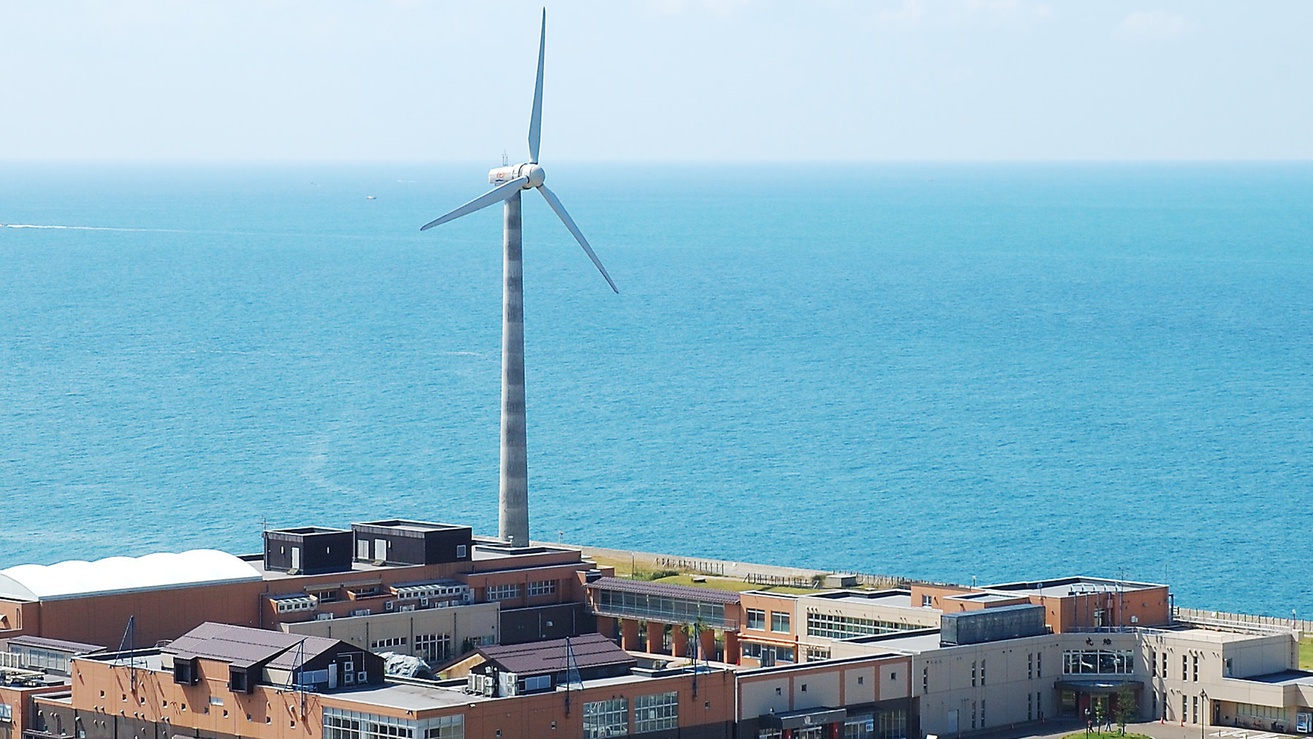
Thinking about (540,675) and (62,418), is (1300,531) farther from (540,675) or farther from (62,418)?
(62,418)

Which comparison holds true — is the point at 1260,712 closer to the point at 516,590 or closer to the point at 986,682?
the point at 986,682

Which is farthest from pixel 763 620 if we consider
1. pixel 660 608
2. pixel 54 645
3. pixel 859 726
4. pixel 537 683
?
pixel 54 645

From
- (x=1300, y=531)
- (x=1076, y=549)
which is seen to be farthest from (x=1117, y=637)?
(x=1300, y=531)

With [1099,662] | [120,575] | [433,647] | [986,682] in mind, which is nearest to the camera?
[986,682]

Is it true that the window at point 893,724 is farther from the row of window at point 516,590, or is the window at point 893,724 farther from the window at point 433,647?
the row of window at point 516,590

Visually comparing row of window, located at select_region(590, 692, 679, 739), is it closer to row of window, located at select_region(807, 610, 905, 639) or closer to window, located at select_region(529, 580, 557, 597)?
row of window, located at select_region(807, 610, 905, 639)

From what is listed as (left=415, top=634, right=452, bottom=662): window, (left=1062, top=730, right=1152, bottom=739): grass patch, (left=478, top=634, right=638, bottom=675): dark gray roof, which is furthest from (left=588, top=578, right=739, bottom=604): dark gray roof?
(left=1062, top=730, right=1152, bottom=739): grass patch
